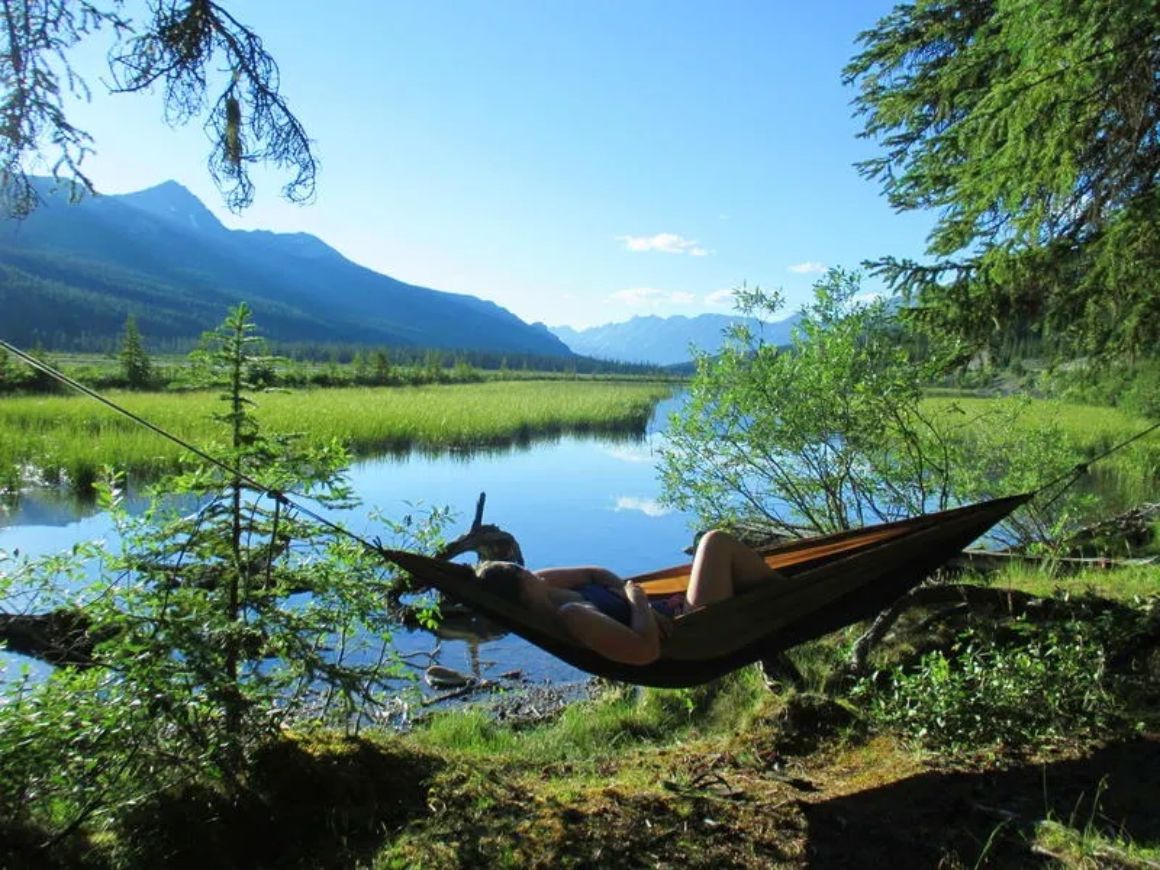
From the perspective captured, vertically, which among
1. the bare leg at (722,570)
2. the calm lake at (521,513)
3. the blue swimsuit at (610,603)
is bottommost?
the calm lake at (521,513)

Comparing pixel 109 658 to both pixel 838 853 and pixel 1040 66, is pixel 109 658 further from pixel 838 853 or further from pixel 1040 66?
pixel 1040 66

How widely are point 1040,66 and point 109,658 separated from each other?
13.0 feet

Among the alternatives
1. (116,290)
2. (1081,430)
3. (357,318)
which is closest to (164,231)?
(357,318)

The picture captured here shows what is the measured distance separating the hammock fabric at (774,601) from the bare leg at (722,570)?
12 cm

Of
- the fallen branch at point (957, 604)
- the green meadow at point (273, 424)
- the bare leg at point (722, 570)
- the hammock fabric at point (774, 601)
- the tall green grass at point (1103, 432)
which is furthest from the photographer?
the green meadow at point (273, 424)

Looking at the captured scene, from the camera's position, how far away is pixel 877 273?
5094mm

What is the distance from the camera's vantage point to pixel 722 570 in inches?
114

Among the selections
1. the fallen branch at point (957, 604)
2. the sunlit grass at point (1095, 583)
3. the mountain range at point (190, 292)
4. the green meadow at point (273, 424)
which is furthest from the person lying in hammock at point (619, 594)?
the mountain range at point (190, 292)

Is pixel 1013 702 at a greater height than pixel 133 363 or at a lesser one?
lesser

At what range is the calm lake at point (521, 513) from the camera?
625 centimetres

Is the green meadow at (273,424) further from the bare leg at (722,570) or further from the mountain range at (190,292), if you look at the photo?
the mountain range at (190,292)

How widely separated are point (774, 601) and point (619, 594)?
0.59m

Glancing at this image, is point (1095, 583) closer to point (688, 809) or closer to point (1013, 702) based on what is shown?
point (1013, 702)

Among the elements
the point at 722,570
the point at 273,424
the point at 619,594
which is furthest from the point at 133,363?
the point at 722,570
